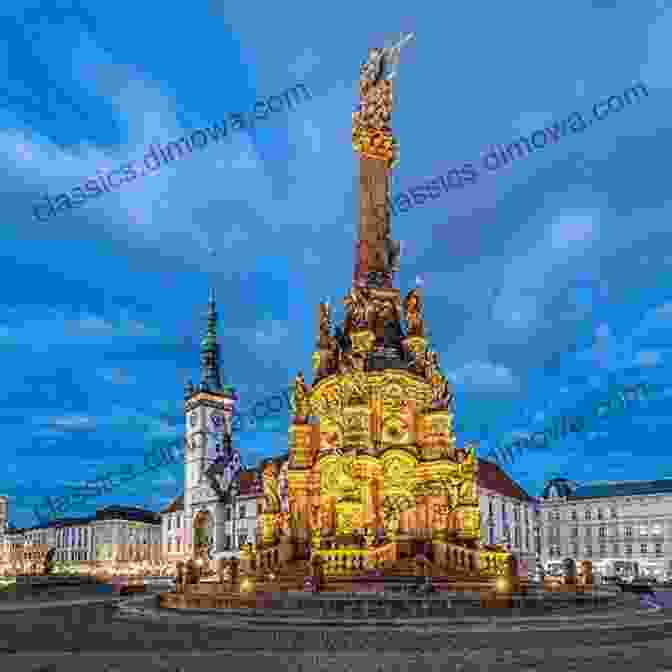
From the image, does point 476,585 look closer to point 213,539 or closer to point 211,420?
point 213,539

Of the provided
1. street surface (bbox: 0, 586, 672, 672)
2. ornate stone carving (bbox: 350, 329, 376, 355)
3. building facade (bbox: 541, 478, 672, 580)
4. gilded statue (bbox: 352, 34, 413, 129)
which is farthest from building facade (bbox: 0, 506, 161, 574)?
street surface (bbox: 0, 586, 672, 672)

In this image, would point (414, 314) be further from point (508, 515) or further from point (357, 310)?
point (508, 515)

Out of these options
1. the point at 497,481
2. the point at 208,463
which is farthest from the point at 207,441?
the point at 497,481

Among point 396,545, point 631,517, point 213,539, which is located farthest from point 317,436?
point 213,539

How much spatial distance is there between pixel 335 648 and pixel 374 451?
54.8 feet

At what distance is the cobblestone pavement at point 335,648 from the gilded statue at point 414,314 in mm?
17811

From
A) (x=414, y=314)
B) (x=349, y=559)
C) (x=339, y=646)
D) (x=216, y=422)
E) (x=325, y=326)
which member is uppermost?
(x=216, y=422)

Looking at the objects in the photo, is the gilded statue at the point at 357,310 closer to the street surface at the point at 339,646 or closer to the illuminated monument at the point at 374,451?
the illuminated monument at the point at 374,451

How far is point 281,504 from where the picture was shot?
33.2 metres

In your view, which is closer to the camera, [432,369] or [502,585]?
[502,585]

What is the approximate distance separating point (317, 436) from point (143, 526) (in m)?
114

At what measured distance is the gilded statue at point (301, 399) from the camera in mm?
34344

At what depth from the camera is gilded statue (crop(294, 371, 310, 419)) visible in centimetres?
3434

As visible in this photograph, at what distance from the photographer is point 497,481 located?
88875 millimetres
